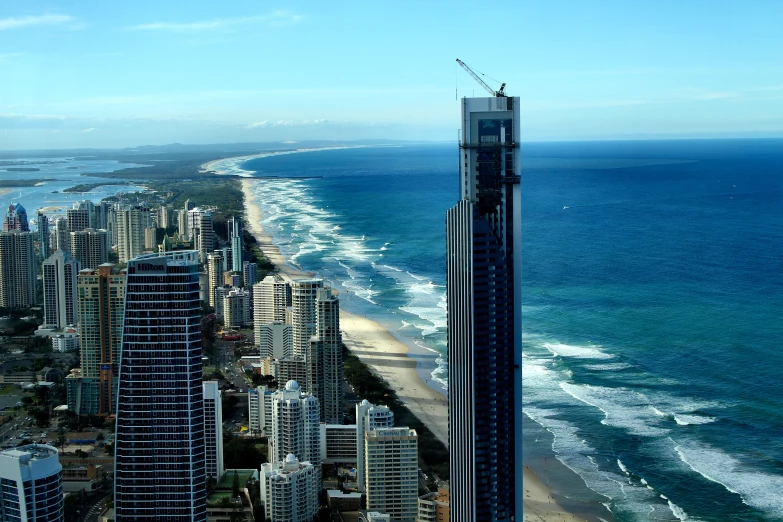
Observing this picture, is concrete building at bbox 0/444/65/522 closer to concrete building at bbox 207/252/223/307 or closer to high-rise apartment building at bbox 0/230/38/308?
high-rise apartment building at bbox 0/230/38/308

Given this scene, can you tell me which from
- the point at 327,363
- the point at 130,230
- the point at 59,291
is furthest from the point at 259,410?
the point at 130,230

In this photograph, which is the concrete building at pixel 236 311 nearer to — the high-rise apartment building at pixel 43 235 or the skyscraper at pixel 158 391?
the high-rise apartment building at pixel 43 235

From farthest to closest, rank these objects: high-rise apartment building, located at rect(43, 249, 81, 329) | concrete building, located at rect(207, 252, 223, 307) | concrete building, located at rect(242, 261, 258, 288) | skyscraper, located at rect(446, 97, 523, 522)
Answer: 1. concrete building, located at rect(242, 261, 258, 288)
2. concrete building, located at rect(207, 252, 223, 307)
3. high-rise apartment building, located at rect(43, 249, 81, 329)
4. skyscraper, located at rect(446, 97, 523, 522)

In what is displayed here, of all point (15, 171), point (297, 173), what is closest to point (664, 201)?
point (15, 171)

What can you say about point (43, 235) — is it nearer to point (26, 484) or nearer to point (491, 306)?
point (26, 484)

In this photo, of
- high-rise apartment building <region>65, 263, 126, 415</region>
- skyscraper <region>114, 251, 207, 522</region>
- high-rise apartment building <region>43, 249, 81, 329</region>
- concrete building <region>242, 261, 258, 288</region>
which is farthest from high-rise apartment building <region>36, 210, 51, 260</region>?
skyscraper <region>114, 251, 207, 522</region>

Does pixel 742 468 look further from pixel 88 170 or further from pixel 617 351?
pixel 88 170
